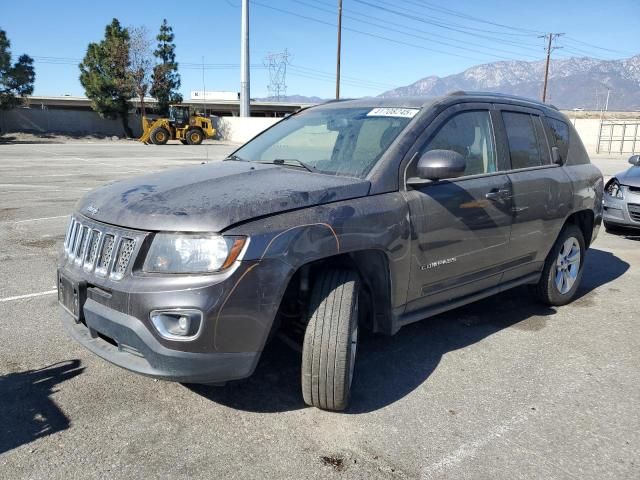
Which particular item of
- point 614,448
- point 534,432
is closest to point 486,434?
point 534,432

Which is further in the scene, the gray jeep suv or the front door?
the front door

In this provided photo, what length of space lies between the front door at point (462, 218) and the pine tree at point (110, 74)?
46038mm

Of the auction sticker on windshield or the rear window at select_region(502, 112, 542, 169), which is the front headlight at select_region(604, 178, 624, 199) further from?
the auction sticker on windshield

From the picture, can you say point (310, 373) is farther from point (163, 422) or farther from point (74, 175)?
point (74, 175)

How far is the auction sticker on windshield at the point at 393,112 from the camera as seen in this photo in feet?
11.9

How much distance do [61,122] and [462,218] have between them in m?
48.7

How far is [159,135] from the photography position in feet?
113

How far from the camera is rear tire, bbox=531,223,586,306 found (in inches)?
186

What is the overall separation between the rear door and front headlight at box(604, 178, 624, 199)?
403cm

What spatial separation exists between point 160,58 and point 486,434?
50.2 metres

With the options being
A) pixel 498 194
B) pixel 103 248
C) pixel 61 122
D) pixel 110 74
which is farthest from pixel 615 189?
pixel 61 122

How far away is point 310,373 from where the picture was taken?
2.91 metres

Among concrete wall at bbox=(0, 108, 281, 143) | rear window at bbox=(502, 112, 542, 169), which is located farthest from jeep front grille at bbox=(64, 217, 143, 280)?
concrete wall at bbox=(0, 108, 281, 143)

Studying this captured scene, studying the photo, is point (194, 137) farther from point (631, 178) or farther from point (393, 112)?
point (393, 112)
